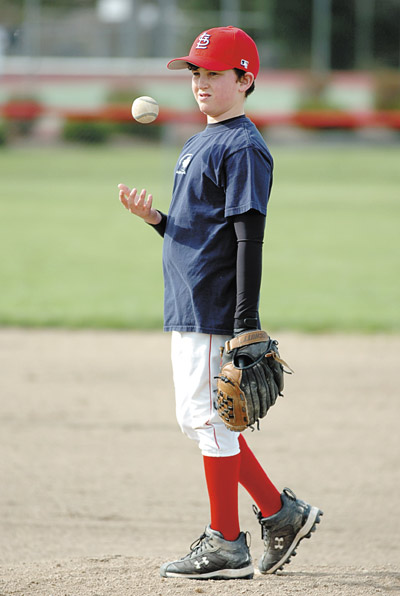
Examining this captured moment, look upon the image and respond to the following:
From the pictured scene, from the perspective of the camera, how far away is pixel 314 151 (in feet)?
77.4

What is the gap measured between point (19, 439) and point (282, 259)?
625 centimetres

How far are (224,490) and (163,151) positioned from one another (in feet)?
64.9

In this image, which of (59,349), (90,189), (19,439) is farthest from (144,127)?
(19,439)

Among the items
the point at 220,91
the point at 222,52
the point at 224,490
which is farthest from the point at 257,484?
the point at 222,52

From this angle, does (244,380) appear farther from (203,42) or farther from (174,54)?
(174,54)

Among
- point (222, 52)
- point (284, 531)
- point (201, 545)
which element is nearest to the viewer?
point (222, 52)

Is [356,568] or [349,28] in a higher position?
[349,28]

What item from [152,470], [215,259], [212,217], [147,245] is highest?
[212,217]

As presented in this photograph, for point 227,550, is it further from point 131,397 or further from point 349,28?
point 349,28

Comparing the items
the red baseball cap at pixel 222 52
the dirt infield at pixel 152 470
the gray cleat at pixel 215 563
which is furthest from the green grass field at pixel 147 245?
the red baseball cap at pixel 222 52

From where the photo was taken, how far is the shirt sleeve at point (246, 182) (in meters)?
2.56

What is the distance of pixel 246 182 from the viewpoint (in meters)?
2.58

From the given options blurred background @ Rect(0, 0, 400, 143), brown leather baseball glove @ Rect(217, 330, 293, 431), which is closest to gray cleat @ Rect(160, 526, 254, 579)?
brown leather baseball glove @ Rect(217, 330, 293, 431)

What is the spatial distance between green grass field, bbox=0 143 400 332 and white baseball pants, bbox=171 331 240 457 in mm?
4452
